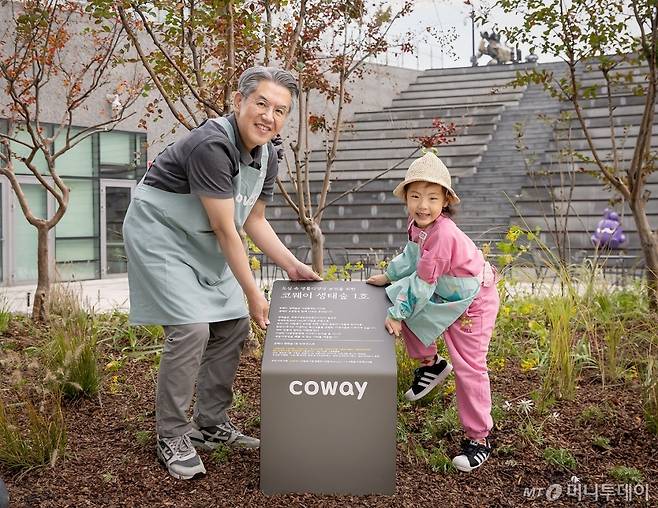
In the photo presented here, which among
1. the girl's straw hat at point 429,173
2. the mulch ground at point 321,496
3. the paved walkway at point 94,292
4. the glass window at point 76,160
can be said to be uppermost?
the glass window at point 76,160

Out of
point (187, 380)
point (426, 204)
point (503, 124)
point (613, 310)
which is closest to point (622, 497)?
point (426, 204)

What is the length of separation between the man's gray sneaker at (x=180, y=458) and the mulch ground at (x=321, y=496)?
4 centimetres

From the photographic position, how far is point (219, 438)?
3.13m

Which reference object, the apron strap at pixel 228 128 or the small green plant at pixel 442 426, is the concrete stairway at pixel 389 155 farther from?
the apron strap at pixel 228 128

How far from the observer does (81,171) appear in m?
13.6

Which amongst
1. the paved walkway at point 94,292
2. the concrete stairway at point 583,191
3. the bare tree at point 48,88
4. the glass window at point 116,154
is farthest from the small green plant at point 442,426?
the glass window at point 116,154

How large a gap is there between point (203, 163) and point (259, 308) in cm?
57

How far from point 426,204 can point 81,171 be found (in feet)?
38.9

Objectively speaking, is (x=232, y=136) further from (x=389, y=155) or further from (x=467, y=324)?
(x=389, y=155)

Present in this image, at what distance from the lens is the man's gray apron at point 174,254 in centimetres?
280

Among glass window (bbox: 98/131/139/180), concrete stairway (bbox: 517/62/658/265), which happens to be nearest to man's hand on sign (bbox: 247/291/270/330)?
concrete stairway (bbox: 517/62/658/265)

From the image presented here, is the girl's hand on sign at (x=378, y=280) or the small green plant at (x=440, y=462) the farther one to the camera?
the girl's hand on sign at (x=378, y=280)

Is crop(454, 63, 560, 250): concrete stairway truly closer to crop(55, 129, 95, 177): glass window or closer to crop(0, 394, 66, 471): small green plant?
crop(55, 129, 95, 177): glass window

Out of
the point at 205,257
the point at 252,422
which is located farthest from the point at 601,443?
the point at 205,257
